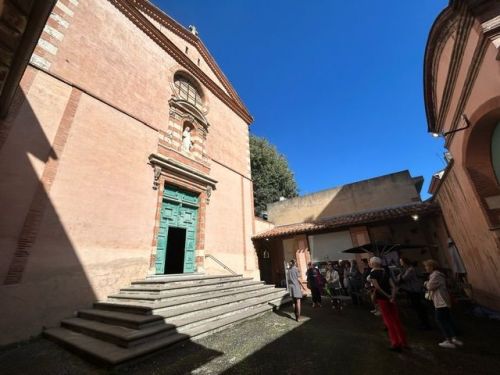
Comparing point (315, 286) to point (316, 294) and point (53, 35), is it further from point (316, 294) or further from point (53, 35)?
point (53, 35)

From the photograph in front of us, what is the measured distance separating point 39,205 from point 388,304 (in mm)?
7204

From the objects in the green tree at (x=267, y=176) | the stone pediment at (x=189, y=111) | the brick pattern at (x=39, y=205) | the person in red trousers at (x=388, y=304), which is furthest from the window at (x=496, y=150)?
the green tree at (x=267, y=176)

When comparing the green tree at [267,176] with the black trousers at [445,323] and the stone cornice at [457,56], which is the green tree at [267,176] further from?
the black trousers at [445,323]

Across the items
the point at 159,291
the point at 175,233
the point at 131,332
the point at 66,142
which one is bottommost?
the point at 131,332

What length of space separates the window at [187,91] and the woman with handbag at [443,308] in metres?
10.2

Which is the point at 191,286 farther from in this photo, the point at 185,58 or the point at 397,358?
the point at 185,58

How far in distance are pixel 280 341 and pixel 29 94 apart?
780cm

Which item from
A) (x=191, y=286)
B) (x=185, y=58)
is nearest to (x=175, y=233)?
(x=191, y=286)

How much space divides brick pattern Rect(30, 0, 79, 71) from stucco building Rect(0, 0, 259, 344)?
3 cm

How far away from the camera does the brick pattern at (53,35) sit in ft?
18.8

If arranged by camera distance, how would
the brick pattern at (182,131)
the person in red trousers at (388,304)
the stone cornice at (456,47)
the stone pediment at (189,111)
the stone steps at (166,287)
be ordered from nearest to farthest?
the person in red trousers at (388,304) → the stone cornice at (456,47) → the stone steps at (166,287) → the brick pattern at (182,131) → the stone pediment at (189,111)

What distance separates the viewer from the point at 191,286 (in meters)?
5.93

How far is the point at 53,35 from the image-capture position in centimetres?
609

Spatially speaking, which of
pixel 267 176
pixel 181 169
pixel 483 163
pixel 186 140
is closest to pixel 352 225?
pixel 483 163
